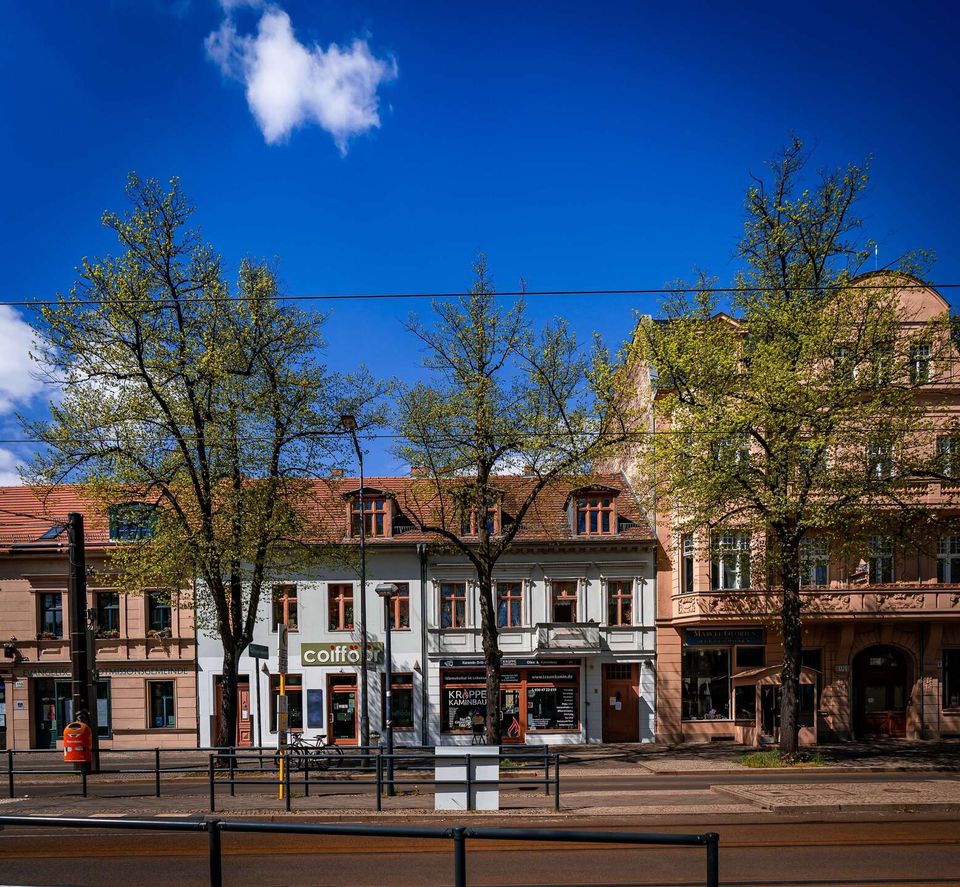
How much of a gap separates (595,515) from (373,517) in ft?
27.0

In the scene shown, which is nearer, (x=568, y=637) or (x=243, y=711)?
(x=568, y=637)

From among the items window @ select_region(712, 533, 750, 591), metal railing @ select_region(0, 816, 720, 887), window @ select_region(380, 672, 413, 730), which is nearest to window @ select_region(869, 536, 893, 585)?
window @ select_region(712, 533, 750, 591)

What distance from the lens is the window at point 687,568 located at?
29.7m

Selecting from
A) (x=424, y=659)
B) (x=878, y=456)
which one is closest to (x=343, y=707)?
(x=424, y=659)

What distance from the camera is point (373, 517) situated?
105ft

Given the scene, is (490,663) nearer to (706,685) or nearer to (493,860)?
(706,685)

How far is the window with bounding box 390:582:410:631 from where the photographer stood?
31.2m

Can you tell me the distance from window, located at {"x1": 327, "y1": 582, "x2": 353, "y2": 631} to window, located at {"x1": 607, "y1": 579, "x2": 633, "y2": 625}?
9449mm

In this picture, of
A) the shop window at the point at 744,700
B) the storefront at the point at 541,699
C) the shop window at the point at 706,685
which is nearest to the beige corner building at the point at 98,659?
the storefront at the point at 541,699

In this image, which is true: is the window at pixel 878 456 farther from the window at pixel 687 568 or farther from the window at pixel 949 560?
the window at pixel 949 560

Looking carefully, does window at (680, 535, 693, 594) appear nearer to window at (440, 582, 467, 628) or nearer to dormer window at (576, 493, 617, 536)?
dormer window at (576, 493, 617, 536)

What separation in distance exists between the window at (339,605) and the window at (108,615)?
307 inches

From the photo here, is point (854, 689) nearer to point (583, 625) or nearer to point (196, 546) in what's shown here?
point (583, 625)

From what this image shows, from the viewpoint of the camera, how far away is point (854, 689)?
30.0 m
